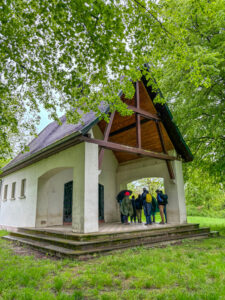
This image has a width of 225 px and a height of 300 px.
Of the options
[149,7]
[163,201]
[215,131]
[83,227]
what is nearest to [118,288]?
[83,227]

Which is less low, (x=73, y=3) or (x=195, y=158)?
(x=73, y=3)

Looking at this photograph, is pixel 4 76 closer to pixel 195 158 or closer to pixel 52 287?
pixel 52 287

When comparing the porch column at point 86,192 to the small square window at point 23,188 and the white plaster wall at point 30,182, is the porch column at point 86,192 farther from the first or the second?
the small square window at point 23,188

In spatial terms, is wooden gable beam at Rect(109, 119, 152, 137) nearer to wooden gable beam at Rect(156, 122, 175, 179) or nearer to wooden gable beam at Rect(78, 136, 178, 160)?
wooden gable beam at Rect(156, 122, 175, 179)

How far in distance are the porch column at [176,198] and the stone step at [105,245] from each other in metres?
0.94

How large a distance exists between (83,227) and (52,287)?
2.90 metres

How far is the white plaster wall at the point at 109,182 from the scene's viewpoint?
475 inches

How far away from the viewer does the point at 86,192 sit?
701 cm

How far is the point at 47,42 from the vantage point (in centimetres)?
475

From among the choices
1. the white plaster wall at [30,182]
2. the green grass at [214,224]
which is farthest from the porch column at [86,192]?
the green grass at [214,224]

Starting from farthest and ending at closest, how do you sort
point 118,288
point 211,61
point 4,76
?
point 211,61 → point 4,76 → point 118,288

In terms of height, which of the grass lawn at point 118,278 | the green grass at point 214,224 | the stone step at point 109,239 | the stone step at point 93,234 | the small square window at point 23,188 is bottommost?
the grass lawn at point 118,278

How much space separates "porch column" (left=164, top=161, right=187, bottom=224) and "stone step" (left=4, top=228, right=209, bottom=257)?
94 cm

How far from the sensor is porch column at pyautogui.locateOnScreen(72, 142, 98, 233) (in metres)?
6.87
